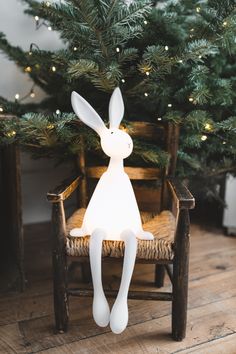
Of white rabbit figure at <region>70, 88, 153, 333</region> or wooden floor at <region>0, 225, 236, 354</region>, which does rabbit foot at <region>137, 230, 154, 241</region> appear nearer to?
white rabbit figure at <region>70, 88, 153, 333</region>

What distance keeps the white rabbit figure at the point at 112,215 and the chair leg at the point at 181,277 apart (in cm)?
8

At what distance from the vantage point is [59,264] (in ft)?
2.80

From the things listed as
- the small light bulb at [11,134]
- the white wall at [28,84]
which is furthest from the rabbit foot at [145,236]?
the white wall at [28,84]

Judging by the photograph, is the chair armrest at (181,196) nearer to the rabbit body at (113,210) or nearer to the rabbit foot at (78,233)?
the rabbit body at (113,210)

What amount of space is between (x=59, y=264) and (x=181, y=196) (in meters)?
0.37

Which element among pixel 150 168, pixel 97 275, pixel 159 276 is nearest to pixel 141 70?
pixel 150 168

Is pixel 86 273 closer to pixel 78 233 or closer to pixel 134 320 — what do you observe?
pixel 134 320

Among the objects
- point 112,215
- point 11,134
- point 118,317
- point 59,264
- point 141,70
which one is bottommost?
point 118,317

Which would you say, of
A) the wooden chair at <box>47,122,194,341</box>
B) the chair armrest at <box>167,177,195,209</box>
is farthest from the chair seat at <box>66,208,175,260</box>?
the chair armrest at <box>167,177,195,209</box>

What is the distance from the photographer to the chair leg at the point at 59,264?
2.77 feet

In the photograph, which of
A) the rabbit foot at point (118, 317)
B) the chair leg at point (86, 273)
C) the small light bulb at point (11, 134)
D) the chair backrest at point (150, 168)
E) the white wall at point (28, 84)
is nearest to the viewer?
the rabbit foot at point (118, 317)

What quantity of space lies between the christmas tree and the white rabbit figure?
9 centimetres

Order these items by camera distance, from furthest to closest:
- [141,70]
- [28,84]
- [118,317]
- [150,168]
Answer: [28,84] → [150,168] → [141,70] → [118,317]

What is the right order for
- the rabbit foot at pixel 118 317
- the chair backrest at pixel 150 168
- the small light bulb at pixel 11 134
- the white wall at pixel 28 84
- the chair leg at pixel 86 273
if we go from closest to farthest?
the rabbit foot at pixel 118 317
the small light bulb at pixel 11 134
the chair backrest at pixel 150 168
the chair leg at pixel 86 273
the white wall at pixel 28 84
